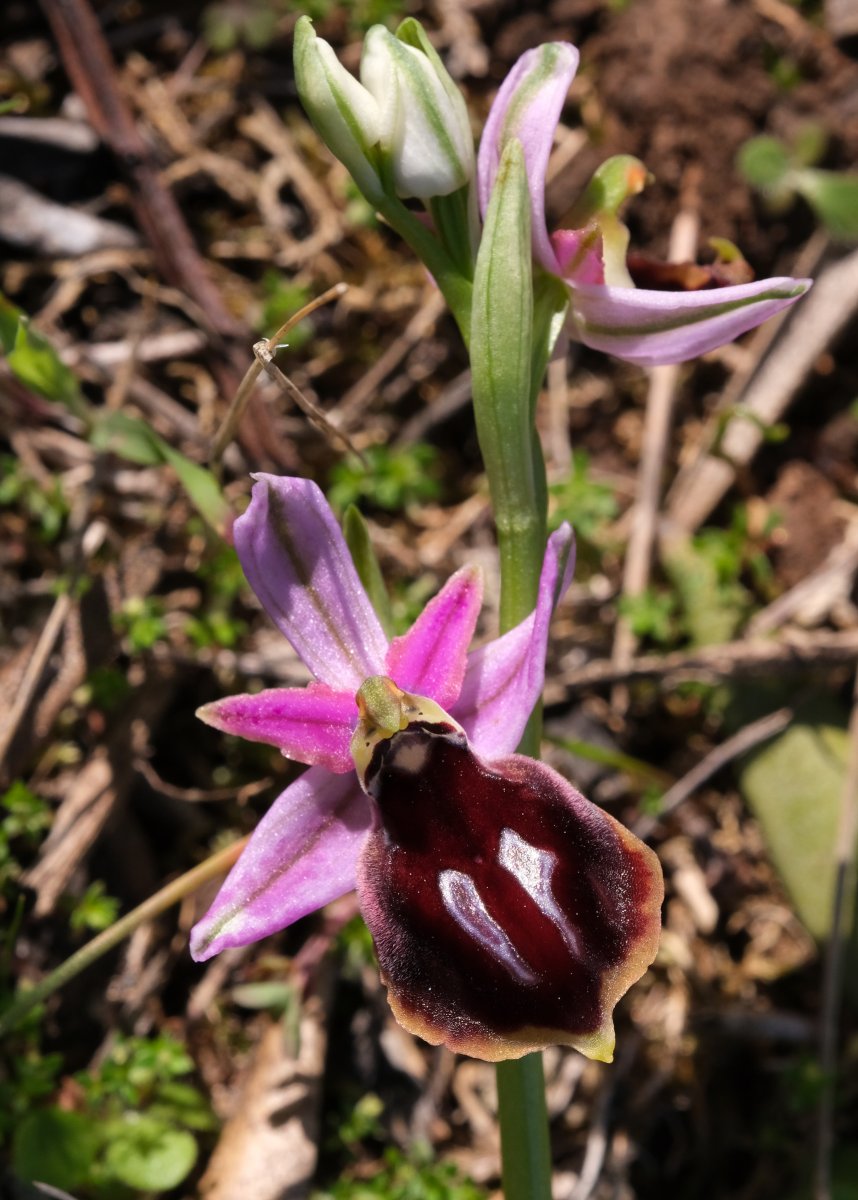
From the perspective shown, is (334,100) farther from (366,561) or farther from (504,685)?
(504,685)

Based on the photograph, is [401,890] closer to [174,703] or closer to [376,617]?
[376,617]

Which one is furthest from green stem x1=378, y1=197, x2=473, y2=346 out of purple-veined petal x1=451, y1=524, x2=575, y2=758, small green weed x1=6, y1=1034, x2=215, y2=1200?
small green weed x1=6, y1=1034, x2=215, y2=1200

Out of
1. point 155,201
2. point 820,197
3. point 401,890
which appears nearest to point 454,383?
point 155,201

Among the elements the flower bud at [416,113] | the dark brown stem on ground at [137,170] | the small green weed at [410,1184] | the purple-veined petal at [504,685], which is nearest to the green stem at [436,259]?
the flower bud at [416,113]

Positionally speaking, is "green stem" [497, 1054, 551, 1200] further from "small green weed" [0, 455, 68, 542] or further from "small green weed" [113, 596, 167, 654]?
"small green weed" [0, 455, 68, 542]

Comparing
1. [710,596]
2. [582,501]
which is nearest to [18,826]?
[582,501]

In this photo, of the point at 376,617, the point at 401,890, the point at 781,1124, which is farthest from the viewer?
the point at 781,1124
